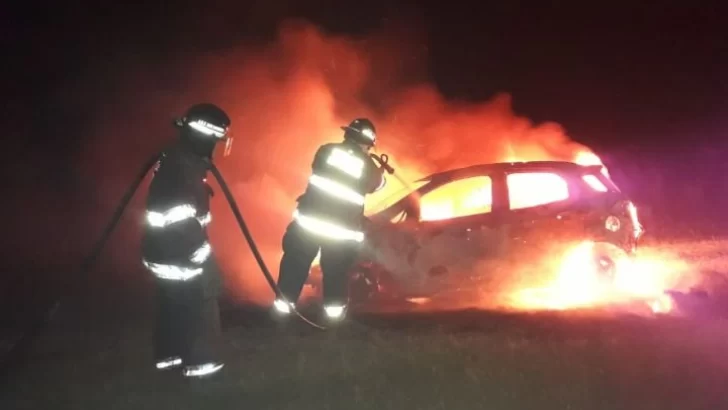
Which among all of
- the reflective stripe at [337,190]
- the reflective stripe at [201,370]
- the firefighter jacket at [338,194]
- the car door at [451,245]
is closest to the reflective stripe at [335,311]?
the firefighter jacket at [338,194]

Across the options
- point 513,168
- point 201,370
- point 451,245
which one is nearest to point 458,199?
point 451,245

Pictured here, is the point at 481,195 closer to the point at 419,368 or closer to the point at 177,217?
the point at 419,368

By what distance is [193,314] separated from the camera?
581 cm

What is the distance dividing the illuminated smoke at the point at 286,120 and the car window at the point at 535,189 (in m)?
2.23

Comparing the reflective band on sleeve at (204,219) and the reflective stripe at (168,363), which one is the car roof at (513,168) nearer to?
the reflective band on sleeve at (204,219)

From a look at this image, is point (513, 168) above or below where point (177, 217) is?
above

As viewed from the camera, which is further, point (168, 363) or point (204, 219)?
point (168, 363)

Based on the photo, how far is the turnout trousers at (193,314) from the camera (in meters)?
5.77

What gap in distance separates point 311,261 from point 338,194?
689mm

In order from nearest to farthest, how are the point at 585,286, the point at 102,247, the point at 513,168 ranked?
1. the point at 102,247
2. the point at 585,286
3. the point at 513,168

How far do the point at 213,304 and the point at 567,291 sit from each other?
464 cm

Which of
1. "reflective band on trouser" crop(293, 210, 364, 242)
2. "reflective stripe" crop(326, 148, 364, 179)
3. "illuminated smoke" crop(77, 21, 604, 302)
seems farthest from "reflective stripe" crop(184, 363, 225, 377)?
"illuminated smoke" crop(77, 21, 604, 302)

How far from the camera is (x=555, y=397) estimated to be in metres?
5.33

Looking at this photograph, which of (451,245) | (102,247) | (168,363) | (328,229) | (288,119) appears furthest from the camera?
(288,119)
